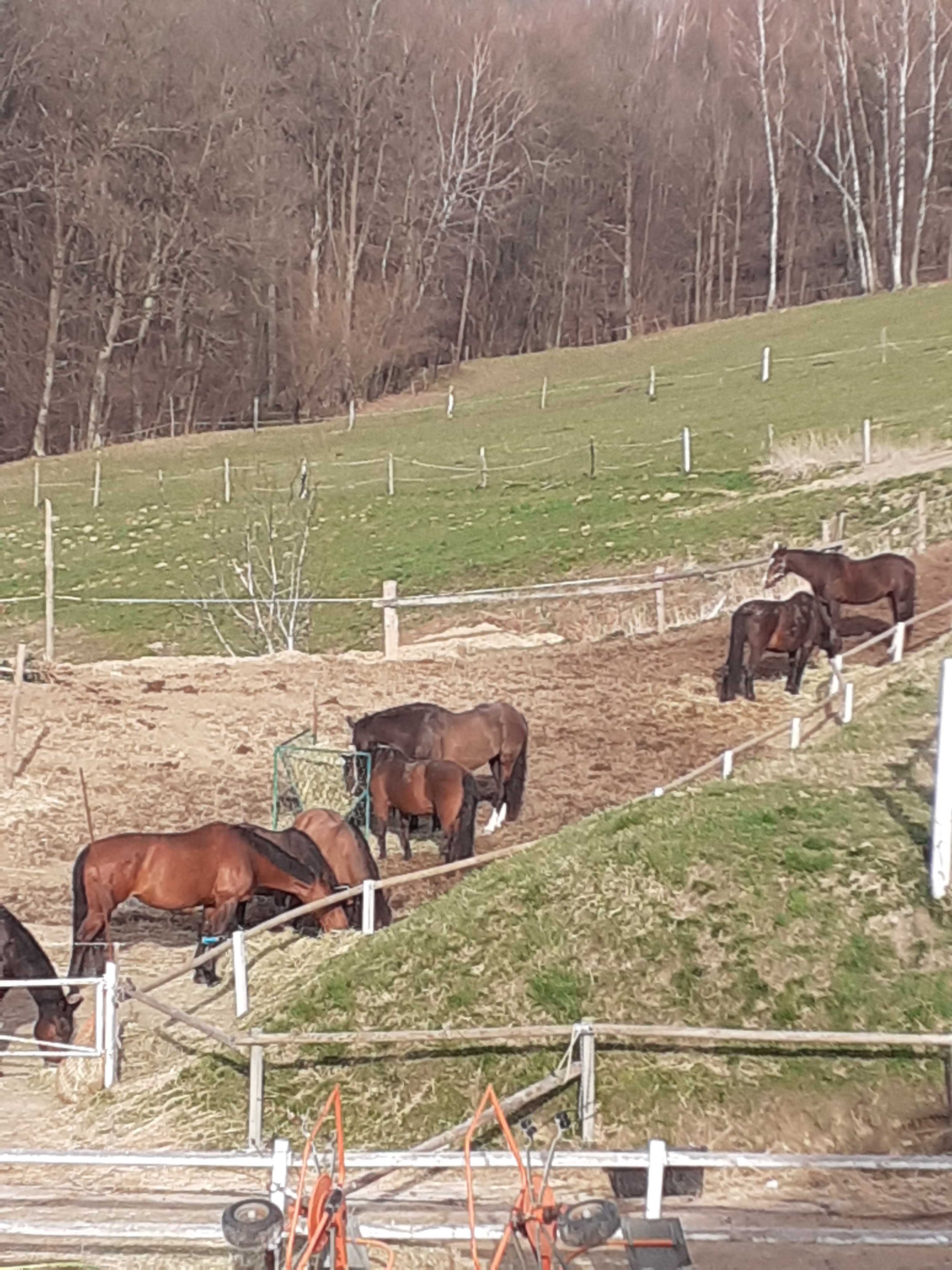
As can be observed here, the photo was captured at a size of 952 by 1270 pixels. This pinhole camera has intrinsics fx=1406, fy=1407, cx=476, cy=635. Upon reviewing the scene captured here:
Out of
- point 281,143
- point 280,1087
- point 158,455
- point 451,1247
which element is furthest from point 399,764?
point 281,143

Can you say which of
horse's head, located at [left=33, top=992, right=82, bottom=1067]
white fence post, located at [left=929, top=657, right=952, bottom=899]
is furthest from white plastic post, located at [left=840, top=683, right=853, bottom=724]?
horse's head, located at [left=33, top=992, right=82, bottom=1067]

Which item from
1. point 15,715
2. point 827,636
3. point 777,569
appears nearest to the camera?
point 15,715

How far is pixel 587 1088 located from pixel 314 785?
581 centimetres

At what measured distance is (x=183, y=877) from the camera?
29.1 ft

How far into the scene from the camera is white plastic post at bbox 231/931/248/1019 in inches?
305

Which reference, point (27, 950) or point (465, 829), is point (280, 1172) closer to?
point (27, 950)

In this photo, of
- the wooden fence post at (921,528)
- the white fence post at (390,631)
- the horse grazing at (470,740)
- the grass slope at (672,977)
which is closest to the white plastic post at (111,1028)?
the grass slope at (672,977)

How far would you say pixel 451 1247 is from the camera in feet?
17.3

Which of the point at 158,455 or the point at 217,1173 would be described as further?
the point at 158,455

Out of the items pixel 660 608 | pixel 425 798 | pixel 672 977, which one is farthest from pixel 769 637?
pixel 672 977

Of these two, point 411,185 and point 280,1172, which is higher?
point 411,185

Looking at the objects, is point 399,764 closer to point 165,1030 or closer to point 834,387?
point 165,1030

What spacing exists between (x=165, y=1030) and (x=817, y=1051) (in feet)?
11.9

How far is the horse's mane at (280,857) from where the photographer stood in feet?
29.5
